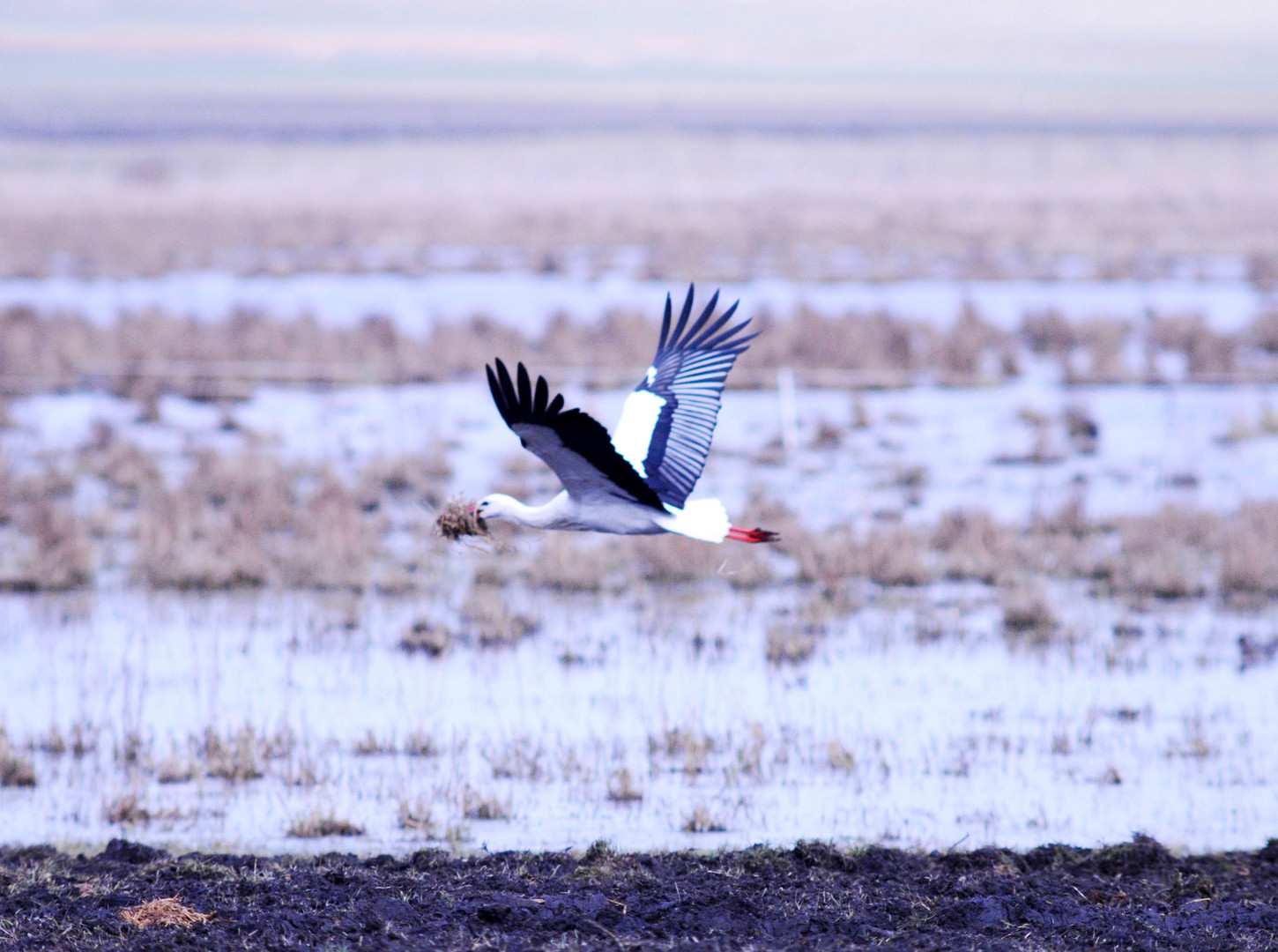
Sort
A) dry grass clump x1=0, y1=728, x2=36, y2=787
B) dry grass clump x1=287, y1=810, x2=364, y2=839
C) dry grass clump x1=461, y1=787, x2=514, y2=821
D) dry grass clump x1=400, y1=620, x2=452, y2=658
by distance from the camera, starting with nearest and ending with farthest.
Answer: dry grass clump x1=287, y1=810, x2=364, y2=839 → dry grass clump x1=461, y1=787, x2=514, y2=821 → dry grass clump x1=0, y1=728, x2=36, y2=787 → dry grass clump x1=400, y1=620, x2=452, y2=658

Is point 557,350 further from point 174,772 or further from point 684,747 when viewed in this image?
point 174,772

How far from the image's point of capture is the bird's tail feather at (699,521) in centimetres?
654

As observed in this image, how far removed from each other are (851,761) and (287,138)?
154 meters

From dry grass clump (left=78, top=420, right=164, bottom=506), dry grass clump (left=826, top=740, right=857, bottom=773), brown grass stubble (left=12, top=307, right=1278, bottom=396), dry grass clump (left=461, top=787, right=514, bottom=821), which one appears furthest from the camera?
brown grass stubble (left=12, top=307, right=1278, bottom=396)

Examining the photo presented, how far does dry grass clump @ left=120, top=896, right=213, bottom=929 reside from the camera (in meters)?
5.61

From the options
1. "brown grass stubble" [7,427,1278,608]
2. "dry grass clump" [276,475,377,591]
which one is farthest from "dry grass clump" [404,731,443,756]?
"dry grass clump" [276,475,377,591]

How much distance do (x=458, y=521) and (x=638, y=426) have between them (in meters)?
1.17

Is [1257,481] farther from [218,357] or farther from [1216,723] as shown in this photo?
[218,357]

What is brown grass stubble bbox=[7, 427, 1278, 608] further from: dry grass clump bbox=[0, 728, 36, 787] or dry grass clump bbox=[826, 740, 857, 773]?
dry grass clump bbox=[0, 728, 36, 787]

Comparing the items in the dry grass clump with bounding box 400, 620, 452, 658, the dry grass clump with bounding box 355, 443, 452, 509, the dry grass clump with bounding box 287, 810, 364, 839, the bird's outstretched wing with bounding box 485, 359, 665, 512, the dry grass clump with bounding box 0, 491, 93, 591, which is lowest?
the dry grass clump with bounding box 287, 810, 364, 839

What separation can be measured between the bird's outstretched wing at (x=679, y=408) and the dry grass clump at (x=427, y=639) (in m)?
3.86

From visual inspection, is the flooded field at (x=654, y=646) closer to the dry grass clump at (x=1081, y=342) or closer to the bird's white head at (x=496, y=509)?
the bird's white head at (x=496, y=509)

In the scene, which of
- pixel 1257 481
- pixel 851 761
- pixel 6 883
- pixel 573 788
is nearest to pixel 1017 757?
pixel 851 761

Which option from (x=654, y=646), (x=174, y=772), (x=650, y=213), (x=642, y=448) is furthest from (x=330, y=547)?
(x=650, y=213)
